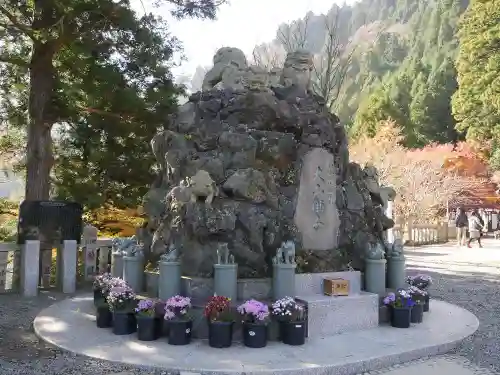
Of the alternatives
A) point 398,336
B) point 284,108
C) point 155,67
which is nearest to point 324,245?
point 398,336

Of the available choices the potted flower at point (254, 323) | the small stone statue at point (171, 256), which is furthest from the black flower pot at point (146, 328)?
the potted flower at point (254, 323)

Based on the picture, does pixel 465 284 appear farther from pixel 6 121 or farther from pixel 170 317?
pixel 6 121

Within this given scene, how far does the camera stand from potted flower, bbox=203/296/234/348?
5259mm

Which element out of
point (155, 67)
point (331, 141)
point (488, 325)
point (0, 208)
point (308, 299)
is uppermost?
point (155, 67)

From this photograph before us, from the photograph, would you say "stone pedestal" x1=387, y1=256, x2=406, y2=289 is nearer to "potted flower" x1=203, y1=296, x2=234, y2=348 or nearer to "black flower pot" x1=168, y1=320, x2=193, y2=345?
"potted flower" x1=203, y1=296, x2=234, y2=348

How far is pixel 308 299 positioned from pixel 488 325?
9.28ft

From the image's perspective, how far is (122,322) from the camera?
5.75 metres

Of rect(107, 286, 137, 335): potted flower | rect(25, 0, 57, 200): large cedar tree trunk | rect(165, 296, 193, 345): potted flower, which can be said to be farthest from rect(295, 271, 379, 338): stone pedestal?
rect(25, 0, 57, 200): large cedar tree trunk

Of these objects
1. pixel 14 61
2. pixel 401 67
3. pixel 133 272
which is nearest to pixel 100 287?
pixel 133 272

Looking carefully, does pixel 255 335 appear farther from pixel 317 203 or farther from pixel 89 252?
pixel 89 252

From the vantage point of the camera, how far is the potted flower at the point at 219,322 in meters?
5.26

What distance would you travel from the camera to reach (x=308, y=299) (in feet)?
19.6

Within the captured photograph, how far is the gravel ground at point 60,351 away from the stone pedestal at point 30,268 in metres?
0.21

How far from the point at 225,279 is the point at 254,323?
2.33ft
